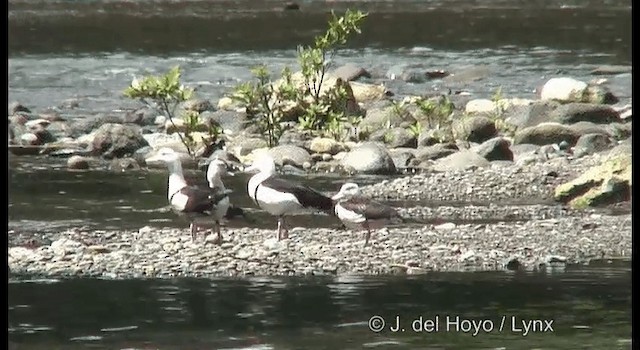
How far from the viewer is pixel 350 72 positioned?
39.2ft

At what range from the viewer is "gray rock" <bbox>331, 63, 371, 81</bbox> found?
38.1ft

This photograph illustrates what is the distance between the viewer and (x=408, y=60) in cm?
1247

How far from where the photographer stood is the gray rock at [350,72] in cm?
1162

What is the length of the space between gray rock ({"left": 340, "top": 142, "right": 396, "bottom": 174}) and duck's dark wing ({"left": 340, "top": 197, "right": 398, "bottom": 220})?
51.3 inches

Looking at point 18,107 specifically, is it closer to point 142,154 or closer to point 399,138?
point 142,154

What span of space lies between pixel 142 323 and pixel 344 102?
151 inches

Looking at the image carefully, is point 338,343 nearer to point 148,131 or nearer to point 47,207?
point 47,207

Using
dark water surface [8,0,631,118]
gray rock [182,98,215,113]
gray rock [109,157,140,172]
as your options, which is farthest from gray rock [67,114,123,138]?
gray rock [182,98,215,113]

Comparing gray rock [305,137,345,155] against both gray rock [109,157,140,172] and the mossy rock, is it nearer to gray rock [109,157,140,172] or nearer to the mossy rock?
gray rock [109,157,140,172]

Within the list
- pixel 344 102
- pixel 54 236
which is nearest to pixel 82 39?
pixel 344 102

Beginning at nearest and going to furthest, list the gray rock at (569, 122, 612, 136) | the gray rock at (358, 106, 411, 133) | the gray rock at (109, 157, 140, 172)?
1. the gray rock at (109, 157, 140, 172)
2. the gray rock at (358, 106, 411, 133)
3. the gray rock at (569, 122, 612, 136)

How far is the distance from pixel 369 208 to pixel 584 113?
3.34 meters

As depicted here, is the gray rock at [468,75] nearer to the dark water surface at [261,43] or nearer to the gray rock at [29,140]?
the dark water surface at [261,43]

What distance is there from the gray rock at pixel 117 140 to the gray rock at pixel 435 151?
2242 millimetres
